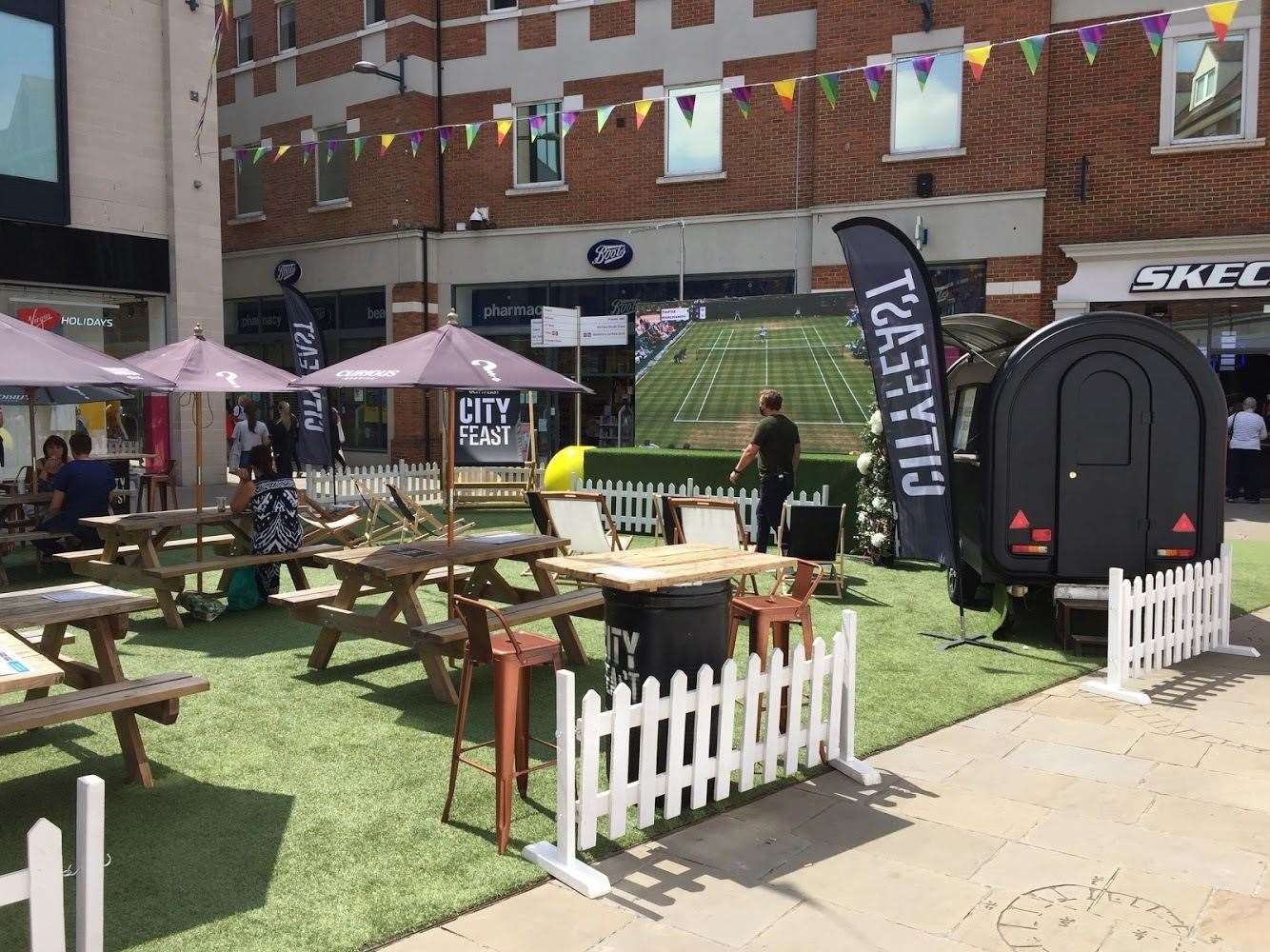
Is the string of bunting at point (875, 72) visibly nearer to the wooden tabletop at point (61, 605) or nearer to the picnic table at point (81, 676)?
the wooden tabletop at point (61, 605)

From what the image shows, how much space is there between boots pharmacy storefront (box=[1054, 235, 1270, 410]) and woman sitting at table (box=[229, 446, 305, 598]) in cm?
1289

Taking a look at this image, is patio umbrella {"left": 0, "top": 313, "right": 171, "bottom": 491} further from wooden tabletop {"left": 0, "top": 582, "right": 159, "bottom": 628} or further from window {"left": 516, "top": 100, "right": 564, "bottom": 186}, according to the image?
window {"left": 516, "top": 100, "right": 564, "bottom": 186}

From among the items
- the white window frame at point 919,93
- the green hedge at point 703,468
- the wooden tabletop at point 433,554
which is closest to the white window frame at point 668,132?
the white window frame at point 919,93

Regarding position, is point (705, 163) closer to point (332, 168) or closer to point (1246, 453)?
point (332, 168)

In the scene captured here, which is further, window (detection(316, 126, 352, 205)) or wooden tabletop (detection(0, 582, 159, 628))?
window (detection(316, 126, 352, 205))

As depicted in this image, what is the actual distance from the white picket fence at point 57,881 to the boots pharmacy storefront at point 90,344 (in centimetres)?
1465

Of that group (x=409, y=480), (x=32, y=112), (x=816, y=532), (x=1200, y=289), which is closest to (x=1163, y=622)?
(x=816, y=532)

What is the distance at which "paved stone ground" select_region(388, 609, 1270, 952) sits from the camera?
367cm

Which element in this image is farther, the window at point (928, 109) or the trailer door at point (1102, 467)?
the window at point (928, 109)

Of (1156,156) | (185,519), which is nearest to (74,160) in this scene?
(185,519)

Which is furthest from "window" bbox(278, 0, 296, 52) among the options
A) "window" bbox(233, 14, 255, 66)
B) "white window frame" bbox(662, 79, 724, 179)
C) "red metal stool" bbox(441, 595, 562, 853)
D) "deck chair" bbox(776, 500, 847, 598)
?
"red metal stool" bbox(441, 595, 562, 853)

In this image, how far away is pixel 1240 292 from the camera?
52.7 ft

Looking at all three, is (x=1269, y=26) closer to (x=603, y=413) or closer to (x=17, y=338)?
(x=603, y=413)

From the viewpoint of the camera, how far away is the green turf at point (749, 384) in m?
14.3
